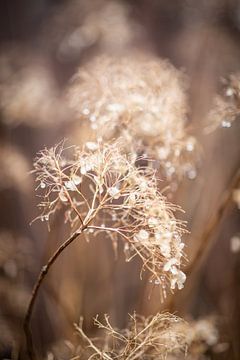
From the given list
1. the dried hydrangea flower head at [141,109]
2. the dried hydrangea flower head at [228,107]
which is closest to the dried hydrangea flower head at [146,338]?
the dried hydrangea flower head at [141,109]

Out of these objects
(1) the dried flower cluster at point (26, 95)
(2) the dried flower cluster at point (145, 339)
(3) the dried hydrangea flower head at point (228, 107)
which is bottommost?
(2) the dried flower cluster at point (145, 339)

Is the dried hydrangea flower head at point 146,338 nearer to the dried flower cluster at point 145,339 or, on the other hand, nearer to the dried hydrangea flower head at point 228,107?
the dried flower cluster at point 145,339

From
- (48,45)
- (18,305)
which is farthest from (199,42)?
(18,305)

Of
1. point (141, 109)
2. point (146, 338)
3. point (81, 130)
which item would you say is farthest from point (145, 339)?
point (81, 130)

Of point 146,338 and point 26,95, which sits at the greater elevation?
point 26,95

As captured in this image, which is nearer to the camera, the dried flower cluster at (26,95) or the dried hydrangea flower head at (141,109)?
the dried hydrangea flower head at (141,109)

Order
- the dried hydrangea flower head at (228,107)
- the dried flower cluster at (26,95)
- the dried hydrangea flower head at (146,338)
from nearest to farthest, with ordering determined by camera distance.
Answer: the dried hydrangea flower head at (146,338) < the dried hydrangea flower head at (228,107) < the dried flower cluster at (26,95)

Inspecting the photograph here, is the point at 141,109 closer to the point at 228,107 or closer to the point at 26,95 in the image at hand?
the point at 228,107
